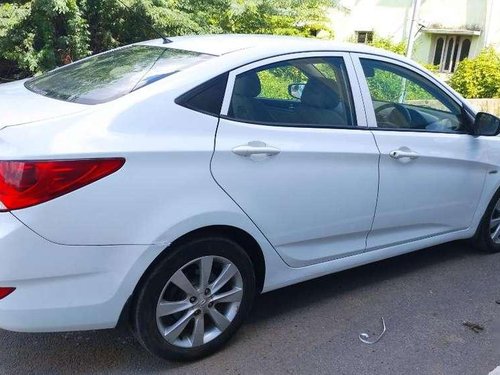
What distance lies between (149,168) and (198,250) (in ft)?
1.59

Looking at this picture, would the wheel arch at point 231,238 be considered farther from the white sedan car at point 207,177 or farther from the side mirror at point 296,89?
the side mirror at point 296,89

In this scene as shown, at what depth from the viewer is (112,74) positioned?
298 centimetres

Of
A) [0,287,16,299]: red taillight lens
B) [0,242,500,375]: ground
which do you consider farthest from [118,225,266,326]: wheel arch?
[0,287,16,299]: red taillight lens

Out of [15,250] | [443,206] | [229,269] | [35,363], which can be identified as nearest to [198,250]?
[229,269]

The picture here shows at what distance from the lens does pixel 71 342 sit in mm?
2928

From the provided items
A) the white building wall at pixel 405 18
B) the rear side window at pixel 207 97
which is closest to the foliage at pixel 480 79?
the white building wall at pixel 405 18

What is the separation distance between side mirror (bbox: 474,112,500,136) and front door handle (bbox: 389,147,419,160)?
0.72m

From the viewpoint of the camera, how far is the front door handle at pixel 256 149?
2.67 m

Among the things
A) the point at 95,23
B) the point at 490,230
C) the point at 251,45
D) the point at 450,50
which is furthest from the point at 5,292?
the point at 450,50

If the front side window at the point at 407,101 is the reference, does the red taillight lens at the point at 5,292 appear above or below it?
below

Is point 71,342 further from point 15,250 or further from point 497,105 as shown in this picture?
point 497,105

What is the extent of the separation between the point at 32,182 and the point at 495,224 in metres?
3.62

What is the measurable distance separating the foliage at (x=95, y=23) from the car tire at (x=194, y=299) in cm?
612

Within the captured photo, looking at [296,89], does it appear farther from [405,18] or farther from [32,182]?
[405,18]
